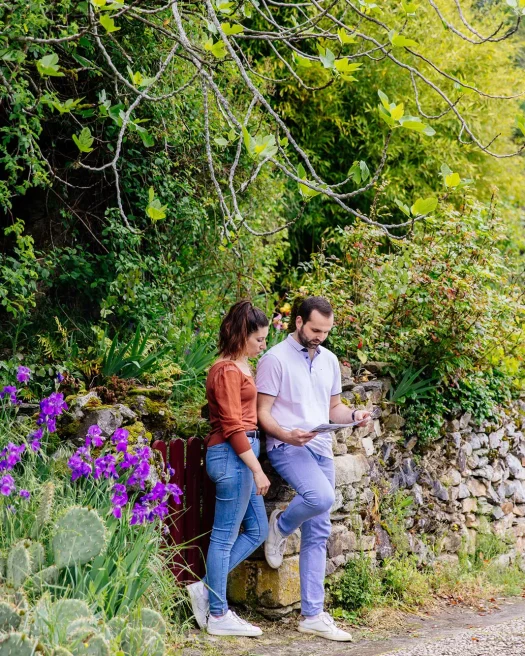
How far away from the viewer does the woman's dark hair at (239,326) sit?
5184 millimetres

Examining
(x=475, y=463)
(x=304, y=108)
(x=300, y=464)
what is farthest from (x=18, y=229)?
(x=304, y=108)

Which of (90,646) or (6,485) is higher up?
(6,485)

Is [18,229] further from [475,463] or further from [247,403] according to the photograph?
[475,463]

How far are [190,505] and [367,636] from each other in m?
1.34

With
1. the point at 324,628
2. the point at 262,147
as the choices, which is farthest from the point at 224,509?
the point at 262,147

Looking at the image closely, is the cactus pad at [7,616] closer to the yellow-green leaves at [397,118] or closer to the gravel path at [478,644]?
the gravel path at [478,644]

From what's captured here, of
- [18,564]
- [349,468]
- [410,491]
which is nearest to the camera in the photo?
[18,564]

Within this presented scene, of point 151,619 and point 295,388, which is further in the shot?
point 295,388

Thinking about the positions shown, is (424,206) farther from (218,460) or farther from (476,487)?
(476,487)

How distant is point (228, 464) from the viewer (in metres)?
5.15

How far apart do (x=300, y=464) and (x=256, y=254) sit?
3636mm

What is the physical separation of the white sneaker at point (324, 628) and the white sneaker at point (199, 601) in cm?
61

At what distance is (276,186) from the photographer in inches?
357

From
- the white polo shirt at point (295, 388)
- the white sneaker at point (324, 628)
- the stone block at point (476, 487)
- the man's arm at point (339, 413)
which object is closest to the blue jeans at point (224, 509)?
the white polo shirt at point (295, 388)
